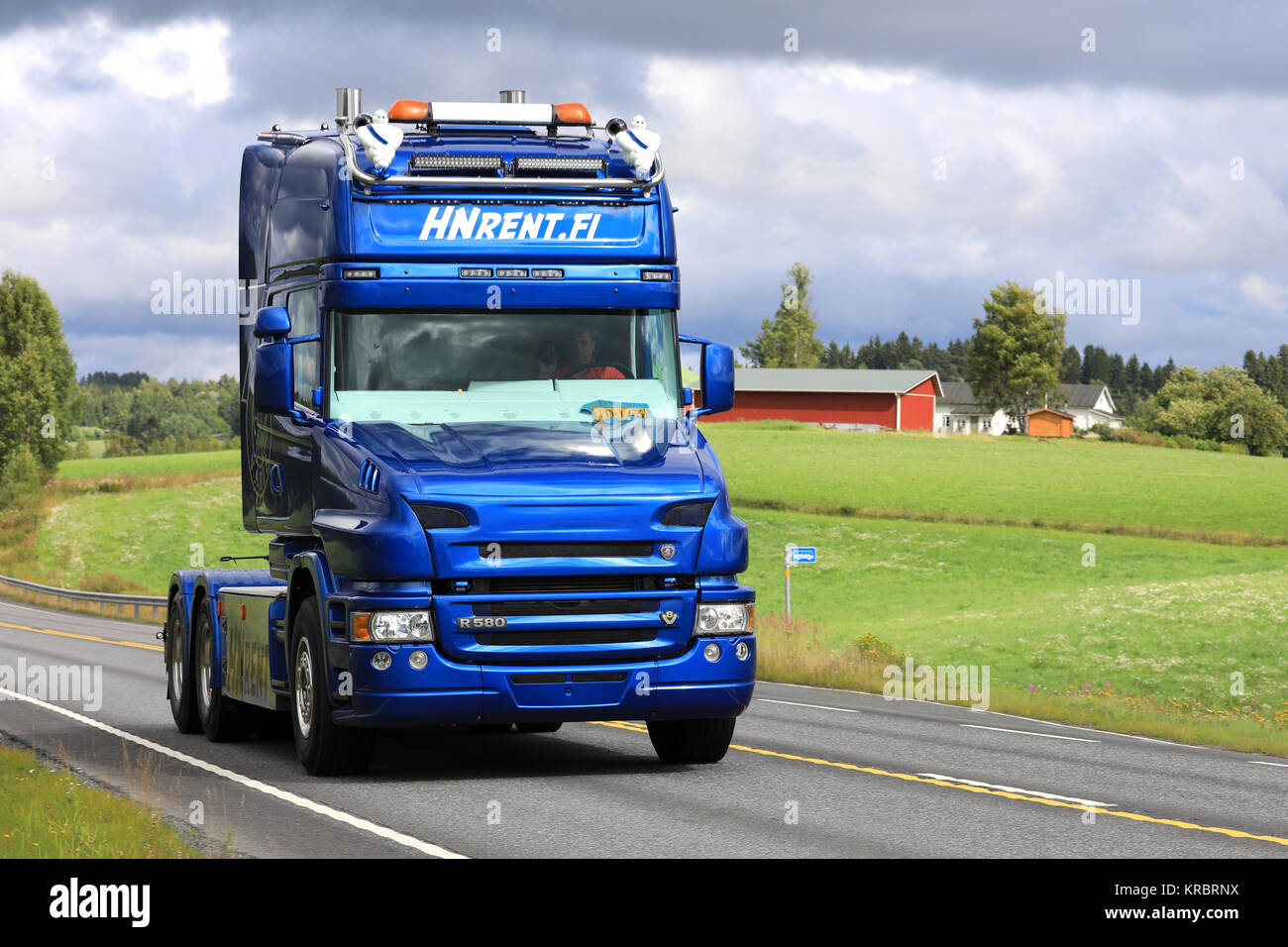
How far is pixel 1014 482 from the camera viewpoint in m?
69.6

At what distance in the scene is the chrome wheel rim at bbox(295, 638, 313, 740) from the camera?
39.0ft

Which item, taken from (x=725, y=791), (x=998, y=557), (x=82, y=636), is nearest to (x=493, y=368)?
(x=725, y=791)

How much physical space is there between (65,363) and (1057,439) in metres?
56.3

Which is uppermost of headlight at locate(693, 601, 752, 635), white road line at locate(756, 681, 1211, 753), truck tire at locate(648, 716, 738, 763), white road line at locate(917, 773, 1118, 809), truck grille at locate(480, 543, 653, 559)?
truck grille at locate(480, 543, 653, 559)

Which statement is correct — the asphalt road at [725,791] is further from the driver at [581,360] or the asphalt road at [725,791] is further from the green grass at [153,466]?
the green grass at [153,466]

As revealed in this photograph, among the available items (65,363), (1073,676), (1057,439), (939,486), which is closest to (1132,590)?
(1073,676)

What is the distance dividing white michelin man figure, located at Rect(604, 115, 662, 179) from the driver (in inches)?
51.0

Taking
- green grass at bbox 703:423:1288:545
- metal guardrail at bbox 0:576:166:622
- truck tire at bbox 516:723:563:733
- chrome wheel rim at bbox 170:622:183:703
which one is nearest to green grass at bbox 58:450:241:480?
green grass at bbox 703:423:1288:545

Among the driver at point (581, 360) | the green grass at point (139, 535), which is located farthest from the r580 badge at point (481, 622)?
the green grass at point (139, 535)

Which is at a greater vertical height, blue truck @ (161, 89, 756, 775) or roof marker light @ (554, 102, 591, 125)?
roof marker light @ (554, 102, 591, 125)

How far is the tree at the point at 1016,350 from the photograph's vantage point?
418 ft

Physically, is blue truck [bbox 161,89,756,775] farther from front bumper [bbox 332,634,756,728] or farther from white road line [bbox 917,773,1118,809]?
white road line [bbox 917,773,1118,809]

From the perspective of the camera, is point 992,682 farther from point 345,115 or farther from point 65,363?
point 65,363

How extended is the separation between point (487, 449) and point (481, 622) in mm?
1165
